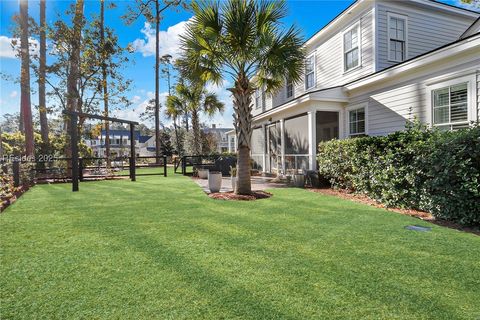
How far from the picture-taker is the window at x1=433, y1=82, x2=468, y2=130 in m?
6.98

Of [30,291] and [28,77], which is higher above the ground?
[28,77]

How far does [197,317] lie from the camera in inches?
87.0

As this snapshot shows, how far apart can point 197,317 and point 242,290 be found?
535mm

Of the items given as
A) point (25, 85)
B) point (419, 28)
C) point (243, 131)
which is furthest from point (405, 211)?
point (25, 85)

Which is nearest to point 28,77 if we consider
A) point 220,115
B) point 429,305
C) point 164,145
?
point 220,115

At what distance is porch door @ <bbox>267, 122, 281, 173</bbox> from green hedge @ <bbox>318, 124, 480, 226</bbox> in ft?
18.2

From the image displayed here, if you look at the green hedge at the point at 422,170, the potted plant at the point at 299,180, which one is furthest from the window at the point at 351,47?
the potted plant at the point at 299,180

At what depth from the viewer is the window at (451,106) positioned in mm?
6980

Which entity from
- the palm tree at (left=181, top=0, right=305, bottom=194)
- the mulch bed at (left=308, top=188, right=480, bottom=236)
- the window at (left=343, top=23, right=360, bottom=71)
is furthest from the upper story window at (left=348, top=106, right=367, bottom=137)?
the palm tree at (left=181, top=0, right=305, bottom=194)

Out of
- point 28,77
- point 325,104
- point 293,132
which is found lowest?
point 293,132

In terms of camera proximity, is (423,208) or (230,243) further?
(423,208)

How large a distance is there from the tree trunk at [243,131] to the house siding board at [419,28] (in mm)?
5406

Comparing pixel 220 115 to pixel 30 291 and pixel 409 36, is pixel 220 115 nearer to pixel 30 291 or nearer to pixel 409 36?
pixel 409 36

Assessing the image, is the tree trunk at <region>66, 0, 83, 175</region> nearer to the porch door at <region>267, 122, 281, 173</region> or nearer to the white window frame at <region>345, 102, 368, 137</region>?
the porch door at <region>267, 122, 281, 173</region>
